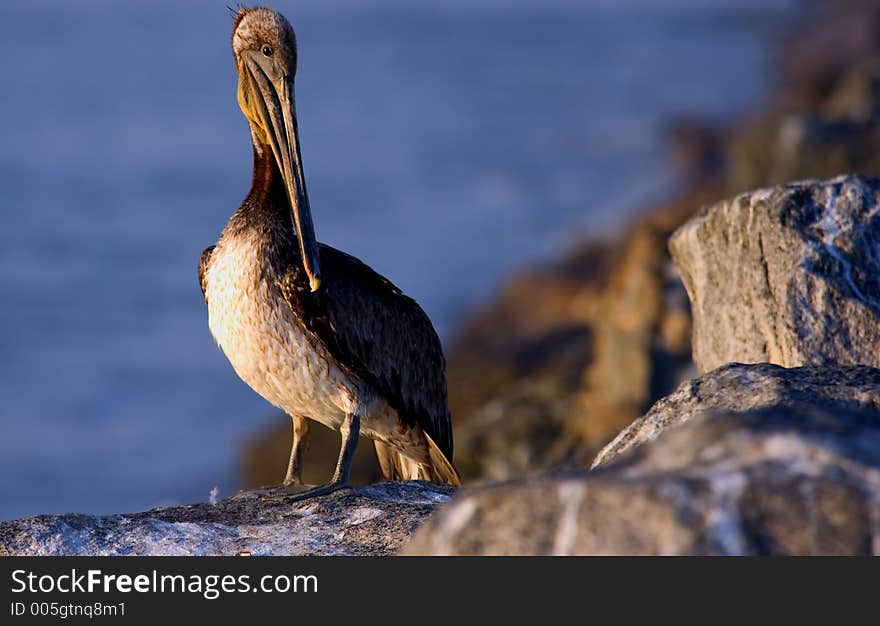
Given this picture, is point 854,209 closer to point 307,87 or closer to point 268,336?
point 268,336

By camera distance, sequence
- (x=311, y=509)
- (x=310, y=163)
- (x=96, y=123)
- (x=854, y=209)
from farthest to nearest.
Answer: (x=96, y=123) → (x=310, y=163) → (x=854, y=209) → (x=311, y=509)

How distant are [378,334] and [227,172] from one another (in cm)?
2932

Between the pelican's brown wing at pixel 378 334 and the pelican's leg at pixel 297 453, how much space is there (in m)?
0.58

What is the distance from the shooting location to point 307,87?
48.7 meters

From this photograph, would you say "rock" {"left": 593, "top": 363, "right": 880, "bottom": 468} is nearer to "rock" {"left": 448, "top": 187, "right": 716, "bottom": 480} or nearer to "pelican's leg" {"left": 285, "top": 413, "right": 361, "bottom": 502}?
"pelican's leg" {"left": 285, "top": 413, "right": 361, "bottom": 502}

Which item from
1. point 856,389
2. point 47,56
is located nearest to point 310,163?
point 47,56

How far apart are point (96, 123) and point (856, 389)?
130ft

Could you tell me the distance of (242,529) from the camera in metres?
6.74

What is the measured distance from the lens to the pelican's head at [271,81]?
850cm

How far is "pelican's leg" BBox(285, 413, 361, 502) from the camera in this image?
24.6ft

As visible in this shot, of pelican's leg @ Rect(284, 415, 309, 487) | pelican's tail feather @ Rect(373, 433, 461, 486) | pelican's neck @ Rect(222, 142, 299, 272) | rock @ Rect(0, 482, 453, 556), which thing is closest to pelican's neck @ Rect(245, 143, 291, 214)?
pelican's neck @ Rect(222, 142, 299, 272)

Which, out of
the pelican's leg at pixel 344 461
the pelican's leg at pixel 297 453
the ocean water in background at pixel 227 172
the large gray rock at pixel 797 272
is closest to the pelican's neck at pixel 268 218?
the pelican's leg at pixel 344 461

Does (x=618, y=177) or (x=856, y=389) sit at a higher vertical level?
(x=618, y=177)
